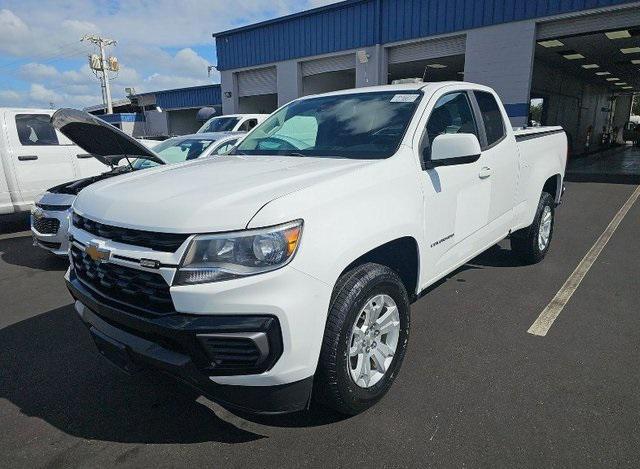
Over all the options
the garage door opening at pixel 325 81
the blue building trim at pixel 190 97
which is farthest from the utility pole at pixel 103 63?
the garage door opening at pixel 325 81

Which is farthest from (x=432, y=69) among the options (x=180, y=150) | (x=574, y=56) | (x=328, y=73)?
(x=180, y=150)

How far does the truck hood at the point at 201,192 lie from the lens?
1.92 meters

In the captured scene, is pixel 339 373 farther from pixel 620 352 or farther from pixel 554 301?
pixel 554 301

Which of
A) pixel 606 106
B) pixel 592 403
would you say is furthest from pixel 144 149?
pixel 606 106

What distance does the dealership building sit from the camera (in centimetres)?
1278

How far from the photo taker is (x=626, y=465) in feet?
6.79

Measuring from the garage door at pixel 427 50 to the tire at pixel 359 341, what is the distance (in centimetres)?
1435

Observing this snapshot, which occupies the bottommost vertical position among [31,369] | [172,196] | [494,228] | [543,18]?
[31,369]

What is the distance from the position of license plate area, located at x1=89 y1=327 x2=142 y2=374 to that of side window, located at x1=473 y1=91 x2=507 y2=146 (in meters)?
3.14

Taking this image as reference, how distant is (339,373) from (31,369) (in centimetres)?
231

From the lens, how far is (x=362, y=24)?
651 inches

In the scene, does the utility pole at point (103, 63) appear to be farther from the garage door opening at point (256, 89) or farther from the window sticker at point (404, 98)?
the window sticker at point (404, 98)

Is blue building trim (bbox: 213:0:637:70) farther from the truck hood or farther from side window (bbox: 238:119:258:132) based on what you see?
the truck hood

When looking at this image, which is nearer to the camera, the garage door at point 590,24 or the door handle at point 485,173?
the door handle at point 485,173
